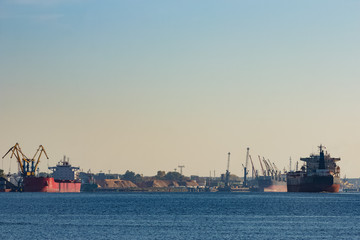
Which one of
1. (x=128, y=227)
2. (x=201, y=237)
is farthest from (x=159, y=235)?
(x=128, y=227)

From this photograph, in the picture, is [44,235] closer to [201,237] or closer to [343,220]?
[201,237]

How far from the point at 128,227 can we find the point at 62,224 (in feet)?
38.2

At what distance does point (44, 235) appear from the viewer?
88250mm

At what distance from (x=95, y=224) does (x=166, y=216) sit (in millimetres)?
23150

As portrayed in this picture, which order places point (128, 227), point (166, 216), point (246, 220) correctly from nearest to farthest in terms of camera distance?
point (128, 227) < point (246, 220) < point (166, 216)

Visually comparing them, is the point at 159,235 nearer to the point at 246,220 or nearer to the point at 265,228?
the point at 265,228

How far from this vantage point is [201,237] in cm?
8775

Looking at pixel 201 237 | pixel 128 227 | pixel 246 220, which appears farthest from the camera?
pixel 246 220

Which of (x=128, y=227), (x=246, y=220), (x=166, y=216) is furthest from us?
(x=166, y=216)

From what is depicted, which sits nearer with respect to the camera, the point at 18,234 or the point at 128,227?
the point at 18,234

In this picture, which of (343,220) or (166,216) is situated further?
(166,216)

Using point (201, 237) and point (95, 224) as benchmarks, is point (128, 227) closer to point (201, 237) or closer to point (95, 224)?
point (95, 224)

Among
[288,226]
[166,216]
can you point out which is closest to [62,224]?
[166,216]

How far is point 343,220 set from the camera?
120m
